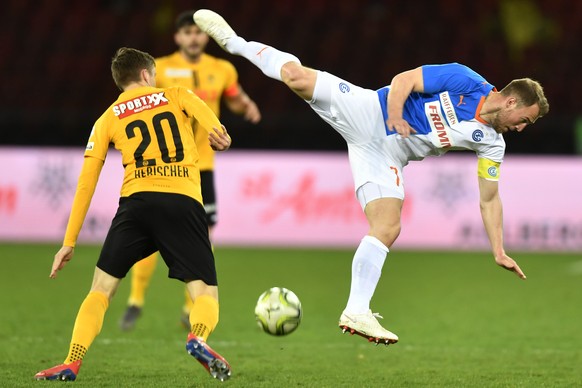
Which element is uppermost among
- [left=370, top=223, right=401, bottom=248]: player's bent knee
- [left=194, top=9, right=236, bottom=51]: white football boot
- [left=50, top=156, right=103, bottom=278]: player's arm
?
[left=194, top=9, right=236, bottom=51]: white football boot

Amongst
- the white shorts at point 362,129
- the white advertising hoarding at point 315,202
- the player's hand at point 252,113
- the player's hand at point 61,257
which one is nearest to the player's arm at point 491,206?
the white shorts at point 362,129

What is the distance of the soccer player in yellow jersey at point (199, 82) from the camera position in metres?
8.09

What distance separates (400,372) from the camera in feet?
20.2

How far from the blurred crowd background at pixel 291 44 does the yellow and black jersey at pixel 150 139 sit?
9.83 meters

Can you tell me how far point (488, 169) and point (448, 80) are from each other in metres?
0.61

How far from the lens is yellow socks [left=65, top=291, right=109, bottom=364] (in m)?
5.36

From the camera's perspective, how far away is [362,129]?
6105 mm

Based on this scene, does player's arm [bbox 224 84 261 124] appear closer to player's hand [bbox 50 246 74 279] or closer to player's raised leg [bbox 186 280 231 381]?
player's raised leg [bbox 186 280 231 381]

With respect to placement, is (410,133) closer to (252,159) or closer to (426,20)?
(252,159)

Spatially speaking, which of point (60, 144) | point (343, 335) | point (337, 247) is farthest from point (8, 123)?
point (343, 335)

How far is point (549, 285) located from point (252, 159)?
510cm

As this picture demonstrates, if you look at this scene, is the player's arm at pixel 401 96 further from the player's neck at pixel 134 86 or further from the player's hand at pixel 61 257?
the player's hand at pixel 61 257

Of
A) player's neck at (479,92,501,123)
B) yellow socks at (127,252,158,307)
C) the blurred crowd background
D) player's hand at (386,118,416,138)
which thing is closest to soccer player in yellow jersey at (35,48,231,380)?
player's hand at (386,118,416,138)

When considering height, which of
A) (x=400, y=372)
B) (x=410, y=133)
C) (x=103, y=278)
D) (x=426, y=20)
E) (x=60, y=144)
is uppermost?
(x=426, y=20)
